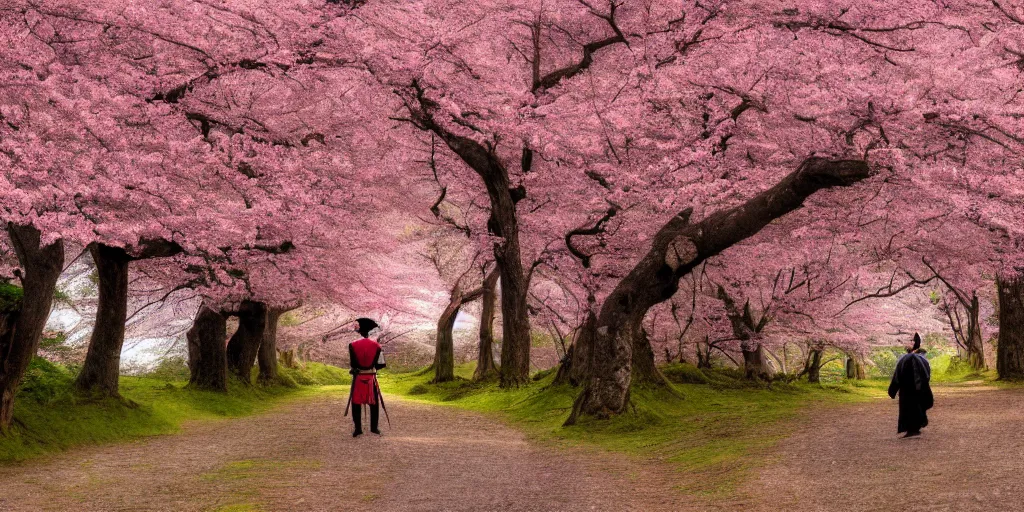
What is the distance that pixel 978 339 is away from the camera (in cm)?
3588

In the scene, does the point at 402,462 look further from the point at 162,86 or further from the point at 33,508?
the point at 162,86

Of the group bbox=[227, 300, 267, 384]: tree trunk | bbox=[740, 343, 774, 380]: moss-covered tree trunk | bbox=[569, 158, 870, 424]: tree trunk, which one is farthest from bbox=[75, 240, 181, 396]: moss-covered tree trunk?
bbox=[740, 343, 774, 380]: moss-covered tree trunk

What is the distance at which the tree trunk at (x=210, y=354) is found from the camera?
2436 centimetres

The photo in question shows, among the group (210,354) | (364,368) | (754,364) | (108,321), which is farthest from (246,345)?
(754,364)

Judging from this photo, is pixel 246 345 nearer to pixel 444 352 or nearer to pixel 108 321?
pixel 444 352

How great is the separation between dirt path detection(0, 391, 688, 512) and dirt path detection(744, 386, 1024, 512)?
1.44 meters

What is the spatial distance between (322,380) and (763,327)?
2759 cm

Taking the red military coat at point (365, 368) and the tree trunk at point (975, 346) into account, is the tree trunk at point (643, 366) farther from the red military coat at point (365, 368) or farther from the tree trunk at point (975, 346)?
the tree trunk at point (975, 346)

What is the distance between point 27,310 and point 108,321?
5601mm

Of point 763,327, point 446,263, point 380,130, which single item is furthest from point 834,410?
point 446,263

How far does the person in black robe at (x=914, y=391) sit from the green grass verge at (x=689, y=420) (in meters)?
1.97

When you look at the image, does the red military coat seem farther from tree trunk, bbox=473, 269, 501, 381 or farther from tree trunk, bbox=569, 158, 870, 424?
tree trunk, bbox=473, 269, 501, 381

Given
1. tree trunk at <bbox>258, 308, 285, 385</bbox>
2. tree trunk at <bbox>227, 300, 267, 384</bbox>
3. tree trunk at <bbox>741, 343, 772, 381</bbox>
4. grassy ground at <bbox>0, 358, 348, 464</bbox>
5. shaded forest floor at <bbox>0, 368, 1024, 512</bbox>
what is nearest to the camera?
shaded forest floor at <bbox>0, 368, 1024, 512</bbox>

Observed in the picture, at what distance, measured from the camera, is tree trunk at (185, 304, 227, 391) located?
79.9ft
